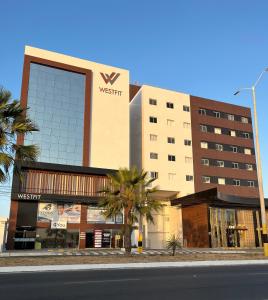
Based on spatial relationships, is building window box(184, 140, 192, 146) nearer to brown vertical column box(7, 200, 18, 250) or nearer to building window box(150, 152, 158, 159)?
building window box(150, 152, 158, 159)

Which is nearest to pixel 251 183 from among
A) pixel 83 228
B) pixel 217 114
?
pixel 217 114

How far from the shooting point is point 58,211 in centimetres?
4406

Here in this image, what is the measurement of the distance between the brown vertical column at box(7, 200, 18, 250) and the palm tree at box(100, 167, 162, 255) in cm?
1697

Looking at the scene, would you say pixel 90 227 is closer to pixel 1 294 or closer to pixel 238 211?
pixel 238 211

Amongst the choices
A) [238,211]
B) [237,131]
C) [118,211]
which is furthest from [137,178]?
[237,131]

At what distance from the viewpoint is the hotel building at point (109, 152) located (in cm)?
4350

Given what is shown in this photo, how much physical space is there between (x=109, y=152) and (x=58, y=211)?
12358mm

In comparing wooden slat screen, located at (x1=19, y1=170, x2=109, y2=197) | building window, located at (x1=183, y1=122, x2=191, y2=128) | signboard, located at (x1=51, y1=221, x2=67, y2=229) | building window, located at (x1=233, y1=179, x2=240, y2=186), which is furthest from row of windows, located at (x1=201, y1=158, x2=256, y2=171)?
signboard, located at (x1=51, y1=221, x2=67, y2=229)

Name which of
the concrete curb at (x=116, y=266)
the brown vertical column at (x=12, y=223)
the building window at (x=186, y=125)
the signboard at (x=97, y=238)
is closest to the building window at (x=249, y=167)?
the building window at (x=186, y=125)

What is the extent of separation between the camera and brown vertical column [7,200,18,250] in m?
40.5

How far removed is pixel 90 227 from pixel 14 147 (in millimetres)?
25414

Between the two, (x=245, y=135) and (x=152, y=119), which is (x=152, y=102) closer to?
(x=152, y=119)

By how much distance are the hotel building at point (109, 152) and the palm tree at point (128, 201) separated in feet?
45.8

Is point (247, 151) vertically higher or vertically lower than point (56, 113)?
lower
